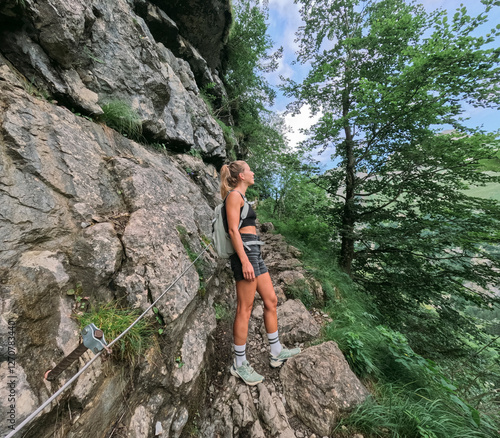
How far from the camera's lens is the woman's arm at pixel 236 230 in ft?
7.45

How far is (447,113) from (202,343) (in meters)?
7.03

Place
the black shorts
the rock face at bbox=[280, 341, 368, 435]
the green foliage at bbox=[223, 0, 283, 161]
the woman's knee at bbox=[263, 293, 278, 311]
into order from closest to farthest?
the rock face at bbox=[280, 341, 368, 435], the black shorts, the woman's knee at bbox=[263, 293, 278, 311], the green foliage at bbox=[223, 0, 283, 161]

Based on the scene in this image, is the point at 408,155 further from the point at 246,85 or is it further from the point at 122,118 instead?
the point at 246,85

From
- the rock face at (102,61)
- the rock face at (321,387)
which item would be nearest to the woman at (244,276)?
the rock face at (321,387)

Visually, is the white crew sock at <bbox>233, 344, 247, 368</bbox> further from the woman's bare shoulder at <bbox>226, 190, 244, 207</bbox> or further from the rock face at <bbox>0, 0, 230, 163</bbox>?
the rock face at <bbox>0, 0, 230, 163</bbox>

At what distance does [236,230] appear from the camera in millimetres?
2291

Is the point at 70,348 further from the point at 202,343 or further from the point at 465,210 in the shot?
the point at 465,210

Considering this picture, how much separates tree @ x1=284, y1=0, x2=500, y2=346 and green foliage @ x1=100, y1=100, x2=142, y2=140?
5.16 meters

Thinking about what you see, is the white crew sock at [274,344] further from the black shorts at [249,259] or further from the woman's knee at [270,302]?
the black shorts at [249,259]

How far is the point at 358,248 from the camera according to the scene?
7531 mm

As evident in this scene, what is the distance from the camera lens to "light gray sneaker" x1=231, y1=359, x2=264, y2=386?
2.35 metres

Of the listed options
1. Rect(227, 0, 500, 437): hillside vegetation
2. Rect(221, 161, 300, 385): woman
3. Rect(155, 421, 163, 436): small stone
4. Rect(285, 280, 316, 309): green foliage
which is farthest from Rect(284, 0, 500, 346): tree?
Rect(155, 421, 163, 436): small stone

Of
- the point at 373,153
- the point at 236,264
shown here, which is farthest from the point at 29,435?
the point at 373,153

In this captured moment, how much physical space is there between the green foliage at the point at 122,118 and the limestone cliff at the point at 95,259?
0.47 feet
